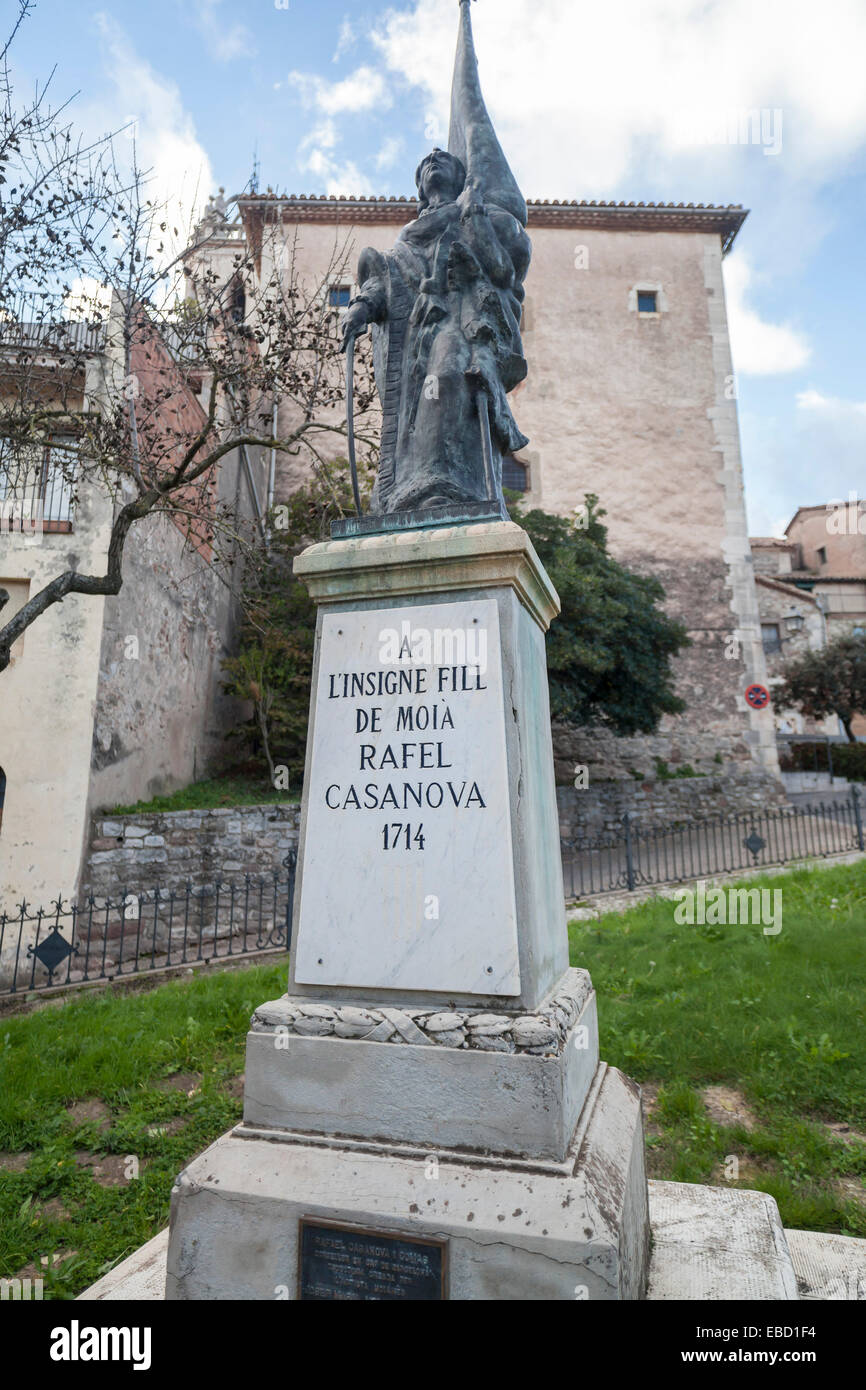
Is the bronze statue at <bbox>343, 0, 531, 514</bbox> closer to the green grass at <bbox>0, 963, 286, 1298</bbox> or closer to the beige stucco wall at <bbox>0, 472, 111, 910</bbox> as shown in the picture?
the green grass at <bbox>0, 963, 286, 1298</bbox>

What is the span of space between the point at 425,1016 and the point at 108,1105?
332 centimetres

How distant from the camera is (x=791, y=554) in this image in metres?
43.3

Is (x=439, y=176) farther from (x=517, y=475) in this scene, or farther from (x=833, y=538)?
(x=833, y=538)

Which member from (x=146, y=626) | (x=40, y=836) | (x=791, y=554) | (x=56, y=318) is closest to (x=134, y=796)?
(x=40, y=836)

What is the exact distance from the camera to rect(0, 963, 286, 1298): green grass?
132 inches

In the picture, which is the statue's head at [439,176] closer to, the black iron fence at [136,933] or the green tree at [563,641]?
the black iron fence at [136,933]

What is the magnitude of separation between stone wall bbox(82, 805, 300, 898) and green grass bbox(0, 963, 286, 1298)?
107 inches

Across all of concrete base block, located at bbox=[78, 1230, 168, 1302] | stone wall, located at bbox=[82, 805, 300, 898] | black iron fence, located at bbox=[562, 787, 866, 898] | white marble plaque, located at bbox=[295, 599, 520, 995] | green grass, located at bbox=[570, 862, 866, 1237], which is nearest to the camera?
white marble plaque, located at bbox=[295, 599, 520, 995]

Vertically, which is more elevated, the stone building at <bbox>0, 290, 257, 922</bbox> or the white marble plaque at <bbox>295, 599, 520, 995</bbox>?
the stone building at <bbox>0, 290, 257, 922</bbox>

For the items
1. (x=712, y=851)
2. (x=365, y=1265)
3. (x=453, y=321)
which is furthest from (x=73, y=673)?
(x=712, y=851)

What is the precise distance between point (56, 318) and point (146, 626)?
163 inches

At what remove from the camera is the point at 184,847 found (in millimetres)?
9938

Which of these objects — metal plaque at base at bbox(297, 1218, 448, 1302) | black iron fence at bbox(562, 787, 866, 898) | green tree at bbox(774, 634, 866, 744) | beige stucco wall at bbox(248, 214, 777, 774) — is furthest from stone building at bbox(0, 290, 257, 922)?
green tree at bbox(774, 634, 866, 744)
